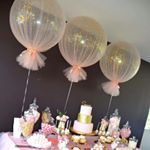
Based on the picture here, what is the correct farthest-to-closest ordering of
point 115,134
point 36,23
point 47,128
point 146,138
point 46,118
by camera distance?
point 146,138, point 115,134, point 46,118, point 47,128, point 36,23

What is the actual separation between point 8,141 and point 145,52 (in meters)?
1.95

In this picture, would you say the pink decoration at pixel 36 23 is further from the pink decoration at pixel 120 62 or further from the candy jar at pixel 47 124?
the pink decoration at pixel 120 62

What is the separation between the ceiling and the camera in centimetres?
217

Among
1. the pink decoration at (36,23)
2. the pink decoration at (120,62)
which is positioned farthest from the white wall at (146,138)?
the pink decoration at (36,23)

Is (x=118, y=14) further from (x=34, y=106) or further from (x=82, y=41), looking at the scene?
(x=34, y=106)

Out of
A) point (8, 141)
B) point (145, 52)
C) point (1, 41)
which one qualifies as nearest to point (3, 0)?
point (1, 41)

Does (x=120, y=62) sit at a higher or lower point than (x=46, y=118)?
higher

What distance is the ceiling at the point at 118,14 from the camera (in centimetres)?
217

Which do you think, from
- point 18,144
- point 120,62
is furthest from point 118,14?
point 18,144

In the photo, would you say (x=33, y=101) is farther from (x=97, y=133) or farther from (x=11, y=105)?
(x=97, y=133)

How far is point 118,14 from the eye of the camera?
2318mm

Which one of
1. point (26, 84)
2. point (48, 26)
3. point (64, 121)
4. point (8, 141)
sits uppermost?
point (48, 26)

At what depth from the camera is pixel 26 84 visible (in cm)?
237

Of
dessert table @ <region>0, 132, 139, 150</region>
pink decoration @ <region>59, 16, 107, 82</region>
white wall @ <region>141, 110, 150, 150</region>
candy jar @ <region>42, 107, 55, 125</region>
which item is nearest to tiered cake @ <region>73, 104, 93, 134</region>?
dessert table @ <region>0, 132, 139, 150</region>
